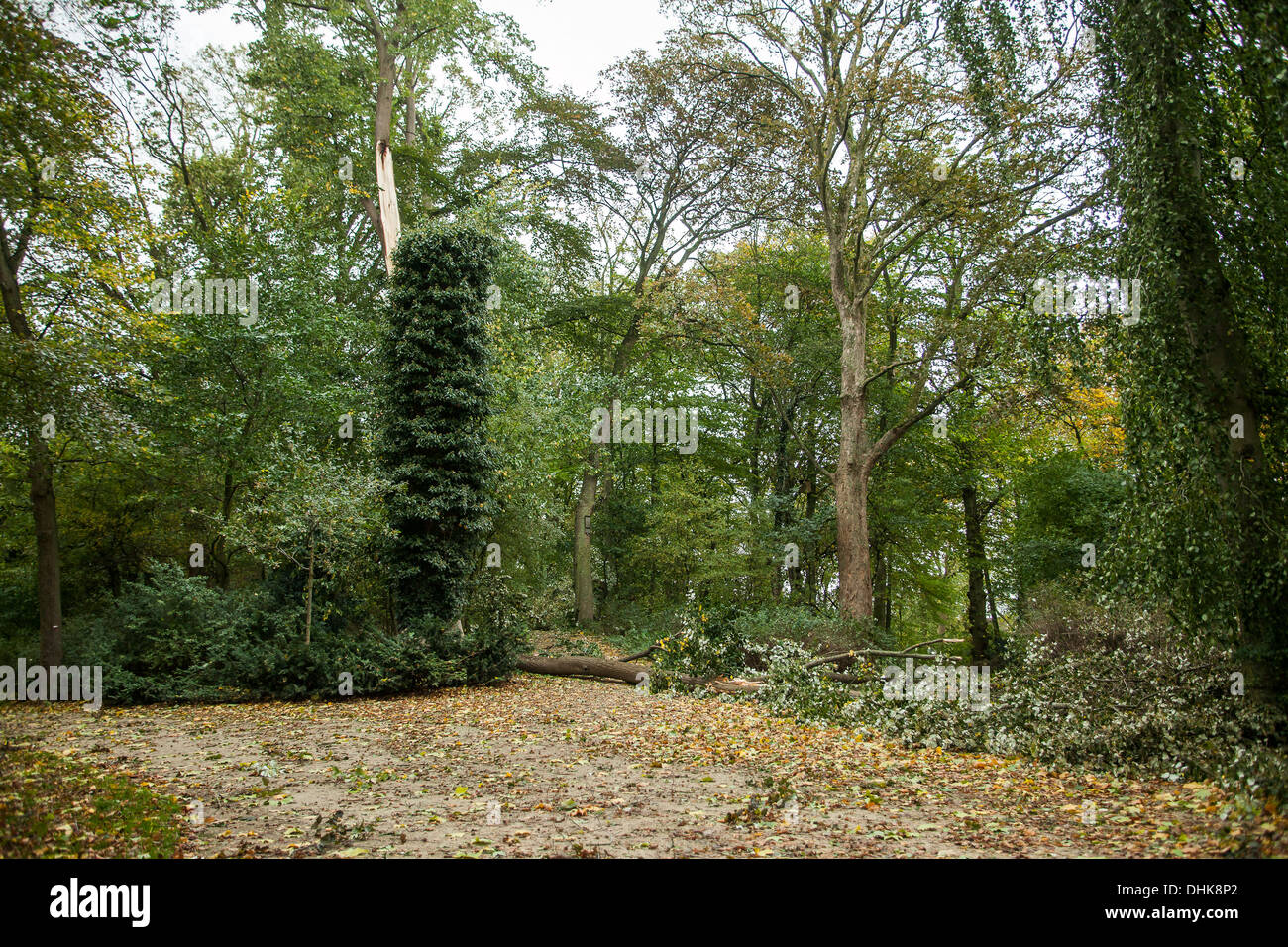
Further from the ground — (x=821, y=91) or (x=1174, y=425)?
(x=821, y=91)

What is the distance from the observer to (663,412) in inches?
1067

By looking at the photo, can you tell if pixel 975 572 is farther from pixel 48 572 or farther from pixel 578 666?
pixel 48 572

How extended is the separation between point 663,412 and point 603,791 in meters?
21.6

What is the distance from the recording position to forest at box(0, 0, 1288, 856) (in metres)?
6.54

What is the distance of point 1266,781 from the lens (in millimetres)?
4586

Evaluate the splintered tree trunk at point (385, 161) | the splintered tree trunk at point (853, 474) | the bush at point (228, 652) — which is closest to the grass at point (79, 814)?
the bush at point (228, 652)

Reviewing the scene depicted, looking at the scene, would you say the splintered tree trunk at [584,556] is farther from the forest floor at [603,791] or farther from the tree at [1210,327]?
the tree at [1210,327]

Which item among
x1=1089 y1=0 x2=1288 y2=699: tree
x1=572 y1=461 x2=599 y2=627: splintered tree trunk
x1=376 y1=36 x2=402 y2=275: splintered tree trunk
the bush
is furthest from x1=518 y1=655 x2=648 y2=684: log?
x1=1089 y1=0 x2=1288 y2=699: tree

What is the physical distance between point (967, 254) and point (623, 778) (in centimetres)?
1512

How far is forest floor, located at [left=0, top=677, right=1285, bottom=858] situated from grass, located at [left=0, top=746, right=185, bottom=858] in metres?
0.06

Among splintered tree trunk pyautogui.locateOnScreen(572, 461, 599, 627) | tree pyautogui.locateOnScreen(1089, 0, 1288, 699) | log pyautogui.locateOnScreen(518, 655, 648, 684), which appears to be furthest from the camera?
splintered tree trunk pyautogui.locateOnScreen(572, 461, 599, 627)

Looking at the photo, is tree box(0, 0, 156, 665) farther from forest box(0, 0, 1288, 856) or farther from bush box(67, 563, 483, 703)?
bush box(67, 563, 483, 703)
